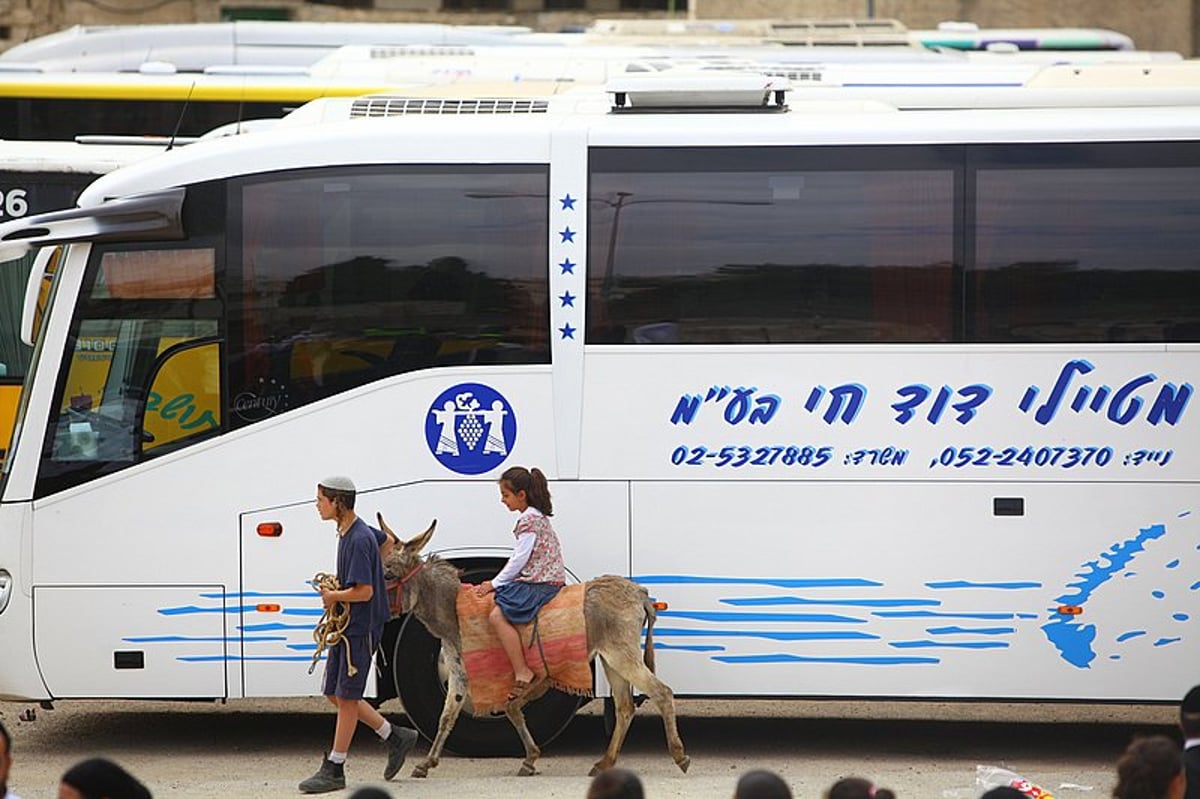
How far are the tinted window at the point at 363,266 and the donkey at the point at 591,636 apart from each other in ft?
3.07

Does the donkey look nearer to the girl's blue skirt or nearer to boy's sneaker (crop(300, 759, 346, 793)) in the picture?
the girl's blue skirt

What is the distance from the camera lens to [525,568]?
10.0 meters

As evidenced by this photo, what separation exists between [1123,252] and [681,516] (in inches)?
106

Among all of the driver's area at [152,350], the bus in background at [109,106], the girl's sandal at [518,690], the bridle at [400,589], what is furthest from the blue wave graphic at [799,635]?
the bus in background at [109,106]

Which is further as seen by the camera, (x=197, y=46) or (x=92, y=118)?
(x=197, y=46)

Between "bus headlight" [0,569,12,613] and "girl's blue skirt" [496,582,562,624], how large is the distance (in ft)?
8.91

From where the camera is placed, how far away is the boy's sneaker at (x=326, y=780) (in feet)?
32.2

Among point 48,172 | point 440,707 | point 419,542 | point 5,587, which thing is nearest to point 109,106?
point 48,172

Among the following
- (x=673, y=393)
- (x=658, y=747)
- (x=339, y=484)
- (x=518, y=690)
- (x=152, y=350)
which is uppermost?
(x=152, y=350)

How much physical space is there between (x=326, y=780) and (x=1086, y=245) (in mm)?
4754

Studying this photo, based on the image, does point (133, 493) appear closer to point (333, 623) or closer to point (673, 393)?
point (333, 623)

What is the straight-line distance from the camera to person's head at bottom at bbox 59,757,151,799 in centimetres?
565

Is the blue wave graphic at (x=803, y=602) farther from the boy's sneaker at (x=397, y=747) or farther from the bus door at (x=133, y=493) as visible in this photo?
the bus door at (x=133, y=493)

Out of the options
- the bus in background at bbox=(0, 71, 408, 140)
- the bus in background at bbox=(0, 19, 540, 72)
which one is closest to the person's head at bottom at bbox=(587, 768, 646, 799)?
the bus in background at bbox=(0, 71, 408, 140)
